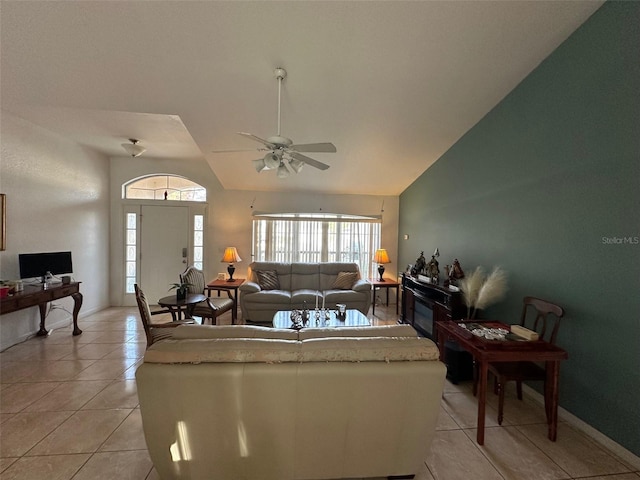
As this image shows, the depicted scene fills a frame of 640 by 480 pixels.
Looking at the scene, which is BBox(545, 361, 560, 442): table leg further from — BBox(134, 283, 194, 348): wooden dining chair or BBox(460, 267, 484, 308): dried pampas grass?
BBox(134, 283, 194, 348): wooden dining chair

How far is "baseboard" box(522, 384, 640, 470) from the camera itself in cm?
174

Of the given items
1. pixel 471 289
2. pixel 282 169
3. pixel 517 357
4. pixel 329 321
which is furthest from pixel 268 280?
pixel 517 357

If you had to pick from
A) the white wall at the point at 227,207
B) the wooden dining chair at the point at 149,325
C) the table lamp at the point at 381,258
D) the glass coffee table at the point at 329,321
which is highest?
the white wall at the point at 227,207

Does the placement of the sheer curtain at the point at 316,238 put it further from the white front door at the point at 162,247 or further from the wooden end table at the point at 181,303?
the wooden end table at the point at 181,303

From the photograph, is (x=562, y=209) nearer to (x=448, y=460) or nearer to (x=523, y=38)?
(x=523, y=38)

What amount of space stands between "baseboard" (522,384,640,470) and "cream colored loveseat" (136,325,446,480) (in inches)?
58.8

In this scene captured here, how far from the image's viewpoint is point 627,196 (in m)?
1.83

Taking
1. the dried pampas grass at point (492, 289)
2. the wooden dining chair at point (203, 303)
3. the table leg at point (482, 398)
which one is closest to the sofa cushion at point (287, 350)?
the table leg at point (482, 398)

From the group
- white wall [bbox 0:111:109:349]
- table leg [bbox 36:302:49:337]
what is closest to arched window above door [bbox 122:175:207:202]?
white wall [bbox 0:111:109:349]

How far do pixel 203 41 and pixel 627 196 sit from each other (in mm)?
3369

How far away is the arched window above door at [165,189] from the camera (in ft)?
17.1

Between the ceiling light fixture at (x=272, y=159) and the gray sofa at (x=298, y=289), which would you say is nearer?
the ceiling light fixture at (x=272, y=159)

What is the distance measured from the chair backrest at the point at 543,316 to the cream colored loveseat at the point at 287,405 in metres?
1.41

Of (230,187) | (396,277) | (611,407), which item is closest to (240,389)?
(611,407)
